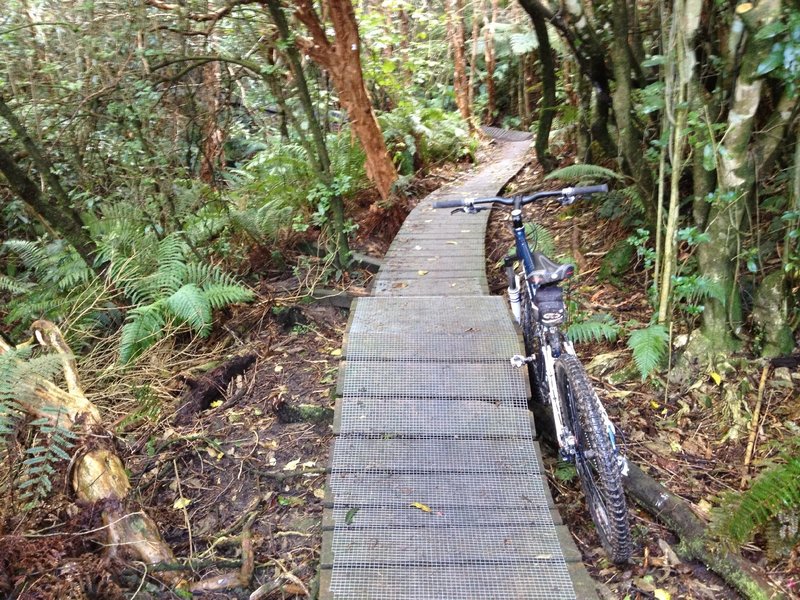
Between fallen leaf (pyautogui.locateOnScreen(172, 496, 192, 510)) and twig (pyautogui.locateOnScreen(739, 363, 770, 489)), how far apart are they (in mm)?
3488

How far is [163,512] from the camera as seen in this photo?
333cm

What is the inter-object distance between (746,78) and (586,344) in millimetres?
2226

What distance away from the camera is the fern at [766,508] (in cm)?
236

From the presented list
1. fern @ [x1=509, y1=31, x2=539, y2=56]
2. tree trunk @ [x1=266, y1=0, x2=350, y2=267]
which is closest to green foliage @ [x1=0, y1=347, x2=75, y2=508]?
tree trunk @ [x1=266, y1=0, x2=350, y2=267]

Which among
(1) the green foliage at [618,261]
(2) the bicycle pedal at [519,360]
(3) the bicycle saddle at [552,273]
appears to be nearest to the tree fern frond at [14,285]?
(2) the bicycle pedal at [519,360]

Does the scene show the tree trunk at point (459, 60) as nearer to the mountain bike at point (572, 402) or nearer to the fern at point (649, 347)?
the fern at point (649, 347)

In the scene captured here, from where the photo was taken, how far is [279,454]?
385 cm

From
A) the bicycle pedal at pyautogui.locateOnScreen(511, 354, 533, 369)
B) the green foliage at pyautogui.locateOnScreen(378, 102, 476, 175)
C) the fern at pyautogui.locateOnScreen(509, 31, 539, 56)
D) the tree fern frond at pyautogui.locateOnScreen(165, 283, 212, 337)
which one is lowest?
the bicycle pedal at pyautogui.locateOnScreen(511, 354, 533, 369)

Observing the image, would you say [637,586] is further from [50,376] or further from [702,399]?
[50,376]

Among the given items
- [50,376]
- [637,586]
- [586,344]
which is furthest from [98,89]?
[637,586]

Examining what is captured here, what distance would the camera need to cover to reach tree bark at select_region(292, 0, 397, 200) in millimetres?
5426

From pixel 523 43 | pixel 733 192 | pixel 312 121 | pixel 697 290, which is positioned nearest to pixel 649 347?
A: pixel 697 290

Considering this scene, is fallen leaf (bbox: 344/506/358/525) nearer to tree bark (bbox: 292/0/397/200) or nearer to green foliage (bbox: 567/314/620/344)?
green foliage (bbox: 567/314/620/344)

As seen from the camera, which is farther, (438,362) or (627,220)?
(627,220)
